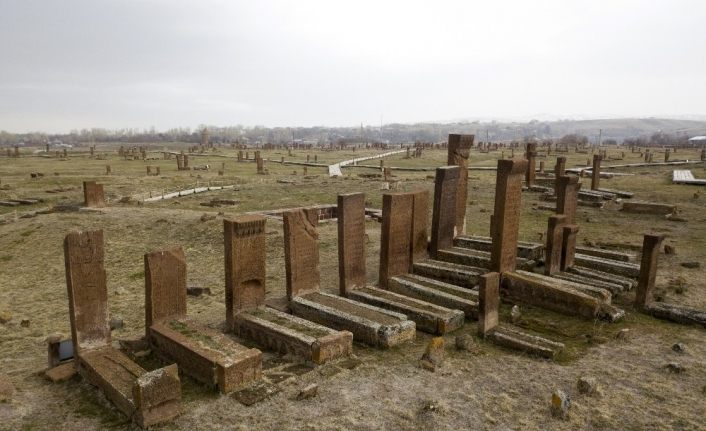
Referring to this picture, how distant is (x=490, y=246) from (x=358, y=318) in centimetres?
452

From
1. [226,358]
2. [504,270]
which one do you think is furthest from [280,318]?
[504,270]

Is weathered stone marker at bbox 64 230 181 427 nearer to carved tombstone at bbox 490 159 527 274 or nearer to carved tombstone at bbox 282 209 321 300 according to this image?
carved tombstone at bbox 282 209 321 300

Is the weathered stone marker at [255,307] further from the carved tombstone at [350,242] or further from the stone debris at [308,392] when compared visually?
the carved tombstone at [350,242]

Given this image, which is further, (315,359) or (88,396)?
(315,359)

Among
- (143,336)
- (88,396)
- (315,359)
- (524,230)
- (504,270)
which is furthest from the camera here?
(524,230)

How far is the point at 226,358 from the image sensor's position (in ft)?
18.7

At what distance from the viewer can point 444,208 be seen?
10273 mm

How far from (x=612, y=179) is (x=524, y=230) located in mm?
16284

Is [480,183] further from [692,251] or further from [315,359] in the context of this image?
[315,359]

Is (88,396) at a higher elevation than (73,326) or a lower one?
lower

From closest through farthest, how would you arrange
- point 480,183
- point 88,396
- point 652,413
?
point 652,413
point 88,396
point 480,183

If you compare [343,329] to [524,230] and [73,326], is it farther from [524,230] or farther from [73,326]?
[524,230]

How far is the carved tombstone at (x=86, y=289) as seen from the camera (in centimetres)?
620

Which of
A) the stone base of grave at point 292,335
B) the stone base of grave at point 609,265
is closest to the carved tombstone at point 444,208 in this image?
the stone base of grave at point 609,265
